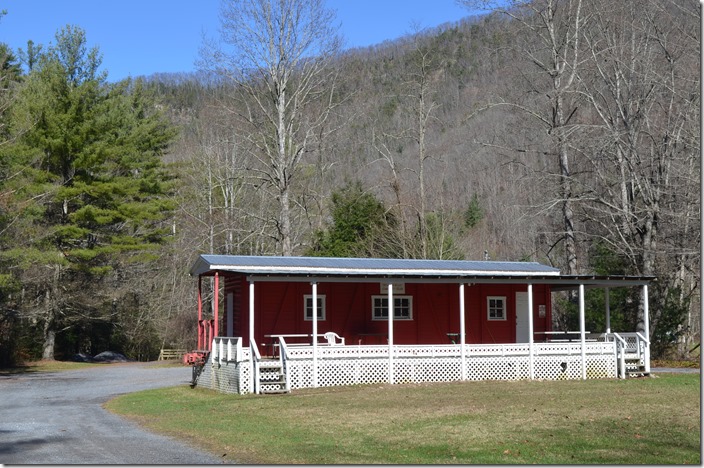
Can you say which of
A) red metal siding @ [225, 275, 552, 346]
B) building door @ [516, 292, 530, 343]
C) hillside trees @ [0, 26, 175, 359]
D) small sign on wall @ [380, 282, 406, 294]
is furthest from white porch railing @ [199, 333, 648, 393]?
hillside trees @ [0, 26, 175, 359]

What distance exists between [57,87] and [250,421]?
3057cm

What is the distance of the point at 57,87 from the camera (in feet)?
140

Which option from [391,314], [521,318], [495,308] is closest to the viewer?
[391,314]

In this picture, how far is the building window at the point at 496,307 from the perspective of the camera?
29906mm

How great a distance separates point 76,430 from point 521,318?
17925mm

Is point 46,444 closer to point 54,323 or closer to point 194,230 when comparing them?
point 54,323

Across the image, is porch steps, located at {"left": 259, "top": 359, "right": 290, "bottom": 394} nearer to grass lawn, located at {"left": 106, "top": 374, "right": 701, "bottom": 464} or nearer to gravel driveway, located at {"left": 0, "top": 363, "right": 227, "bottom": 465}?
grass lawn, located at {"left": 106, "top": 374, "right": 701, "bottom": 464}

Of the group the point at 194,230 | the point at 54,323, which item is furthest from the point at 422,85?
the point at 54,323

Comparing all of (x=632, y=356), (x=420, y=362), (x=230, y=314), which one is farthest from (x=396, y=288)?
(x=632, y=356)

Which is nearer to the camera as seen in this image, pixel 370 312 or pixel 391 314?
pixel 391 314

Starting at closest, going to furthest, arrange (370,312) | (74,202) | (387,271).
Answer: (387,271)
(370,312)
(74,202)

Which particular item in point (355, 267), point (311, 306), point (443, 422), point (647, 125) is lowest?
point (443, 422)

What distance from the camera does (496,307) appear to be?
30.0 meters

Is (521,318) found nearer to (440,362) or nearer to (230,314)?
(440,362)
